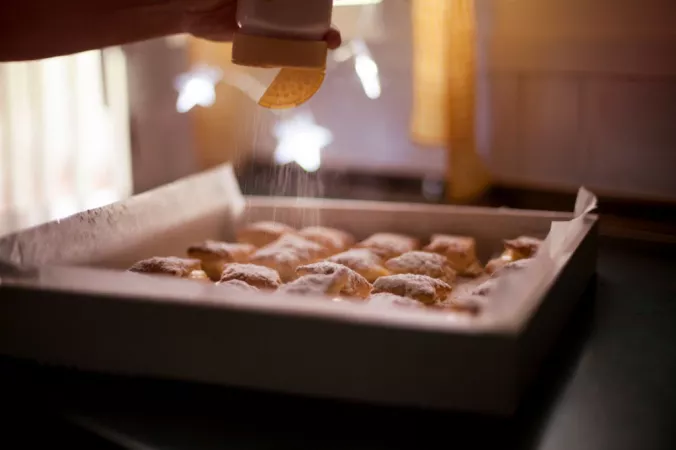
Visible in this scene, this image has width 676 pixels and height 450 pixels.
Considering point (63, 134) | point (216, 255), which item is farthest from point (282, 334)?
point (63, 134)

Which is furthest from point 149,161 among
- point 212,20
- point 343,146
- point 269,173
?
point 212,20

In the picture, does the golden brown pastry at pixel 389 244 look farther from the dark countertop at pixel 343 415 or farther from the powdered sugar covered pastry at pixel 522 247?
the dark countertop at pixel 343 415

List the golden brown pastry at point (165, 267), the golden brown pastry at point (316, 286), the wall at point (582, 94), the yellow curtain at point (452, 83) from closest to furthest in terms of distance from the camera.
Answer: the golden brown pastry at point (316, 286), the golden brown pastry at point (165, 267), the wall at point (582, 94), the yellow curtain at point (452, 83)

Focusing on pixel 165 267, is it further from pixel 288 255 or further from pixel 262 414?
pixel 262 414

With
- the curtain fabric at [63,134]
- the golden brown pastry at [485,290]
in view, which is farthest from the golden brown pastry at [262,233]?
the curtain fabric at [63,134]

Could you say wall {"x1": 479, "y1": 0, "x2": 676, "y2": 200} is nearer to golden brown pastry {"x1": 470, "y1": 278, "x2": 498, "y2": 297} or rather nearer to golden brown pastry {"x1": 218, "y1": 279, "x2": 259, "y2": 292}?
golden brown pastry {"x1": 470, "y1": 278, "x2": 498, "y2": 297}

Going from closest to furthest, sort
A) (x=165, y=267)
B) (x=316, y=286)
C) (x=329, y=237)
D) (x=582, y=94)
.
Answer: (x=316, y=286) < (x=165, y=267) < (x=329, y=237) < (x=582, y=94)
